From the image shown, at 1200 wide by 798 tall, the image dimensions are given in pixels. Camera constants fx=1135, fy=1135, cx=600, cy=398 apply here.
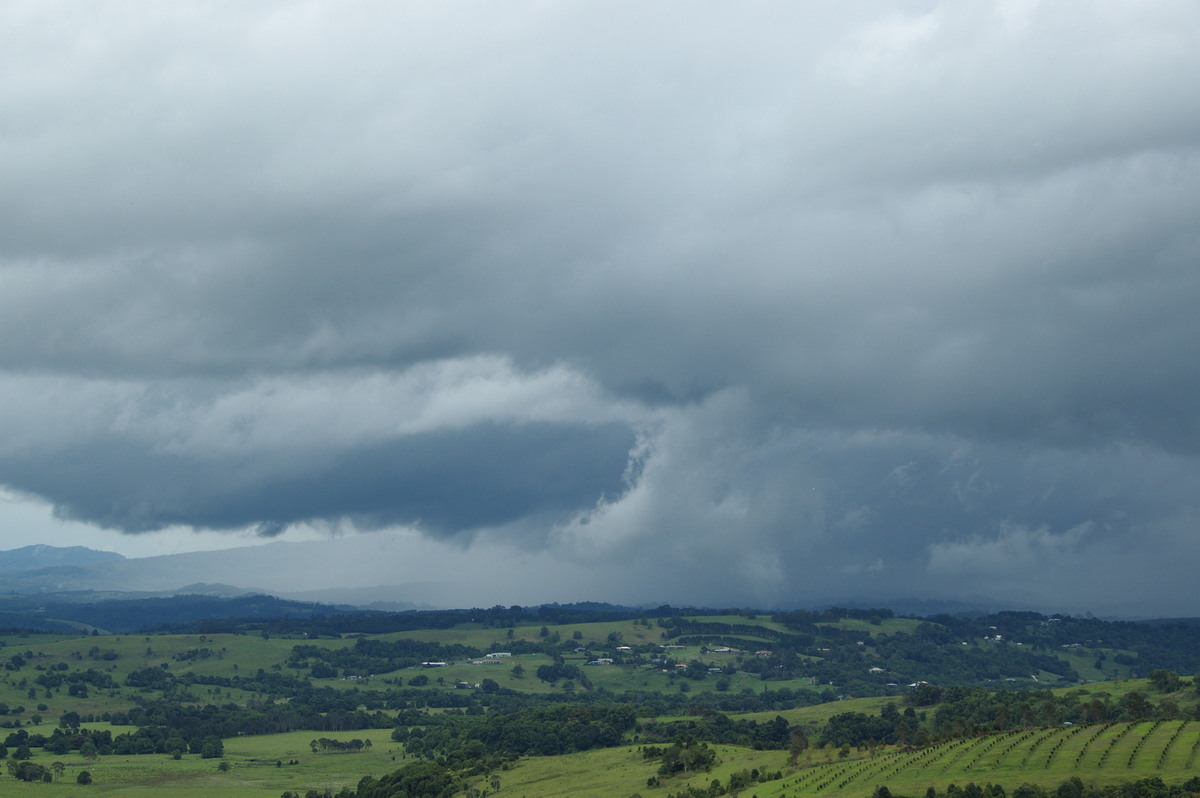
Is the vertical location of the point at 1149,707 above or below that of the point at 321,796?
above

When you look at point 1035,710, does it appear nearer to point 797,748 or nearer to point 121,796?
point 797,748

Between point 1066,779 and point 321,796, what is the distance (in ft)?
427

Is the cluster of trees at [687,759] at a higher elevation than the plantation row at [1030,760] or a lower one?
lower

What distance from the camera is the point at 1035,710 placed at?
189 m

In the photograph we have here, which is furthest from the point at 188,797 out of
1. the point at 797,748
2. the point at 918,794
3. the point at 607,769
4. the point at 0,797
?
the point at 918,794

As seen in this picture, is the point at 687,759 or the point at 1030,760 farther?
the point at 687,759

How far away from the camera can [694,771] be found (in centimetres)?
16925

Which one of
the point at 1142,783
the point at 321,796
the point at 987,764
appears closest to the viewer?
the point at 1142,783

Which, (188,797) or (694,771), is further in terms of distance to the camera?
(188,797)

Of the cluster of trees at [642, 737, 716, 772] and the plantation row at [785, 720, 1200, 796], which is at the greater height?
the plantation row at [785, 720, 1200, 796]

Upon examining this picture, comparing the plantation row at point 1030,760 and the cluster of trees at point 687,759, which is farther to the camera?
the cluster of trees at point 687,759

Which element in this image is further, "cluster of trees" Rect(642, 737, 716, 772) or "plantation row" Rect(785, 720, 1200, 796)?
"cluster of trees" Rect(642, 737, 716, 772)

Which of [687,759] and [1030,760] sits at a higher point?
[1030,760]

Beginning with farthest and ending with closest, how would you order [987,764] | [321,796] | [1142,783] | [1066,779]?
[321,796] < [987,764] < [1066,779] < [1142,783]
